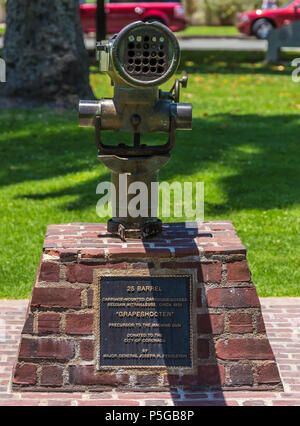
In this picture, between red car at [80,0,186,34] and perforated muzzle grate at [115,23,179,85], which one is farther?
red car at [80,0,186,34]

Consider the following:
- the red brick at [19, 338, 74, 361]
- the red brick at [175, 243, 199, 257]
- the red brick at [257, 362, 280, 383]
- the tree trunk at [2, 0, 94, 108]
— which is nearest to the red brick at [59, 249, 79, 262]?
the red brick at [19, 338, 74, 361]

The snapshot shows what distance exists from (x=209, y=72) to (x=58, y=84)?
5.70 m

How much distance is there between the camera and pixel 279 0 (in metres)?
35.3

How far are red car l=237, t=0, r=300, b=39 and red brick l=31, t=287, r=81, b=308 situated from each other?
21.2 metres

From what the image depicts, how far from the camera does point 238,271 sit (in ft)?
16.0

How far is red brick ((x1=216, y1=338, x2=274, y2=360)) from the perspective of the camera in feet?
16.1

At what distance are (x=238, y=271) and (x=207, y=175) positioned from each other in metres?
4.85

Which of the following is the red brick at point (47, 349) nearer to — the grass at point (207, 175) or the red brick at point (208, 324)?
the red brick at point (208, 324)

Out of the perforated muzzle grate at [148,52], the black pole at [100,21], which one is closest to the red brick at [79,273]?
the perforated muzzle grate at [148,52]

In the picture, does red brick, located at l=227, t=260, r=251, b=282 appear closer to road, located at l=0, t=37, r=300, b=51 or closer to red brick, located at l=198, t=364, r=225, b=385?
red brick, located at l=198, t=364, r=225, b=385

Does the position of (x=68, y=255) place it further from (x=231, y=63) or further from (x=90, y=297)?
(x=231, y=63)

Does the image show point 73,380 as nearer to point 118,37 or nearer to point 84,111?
point 84,111

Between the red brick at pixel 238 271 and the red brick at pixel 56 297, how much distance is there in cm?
87

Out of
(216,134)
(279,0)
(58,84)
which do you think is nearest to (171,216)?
(216,134)
